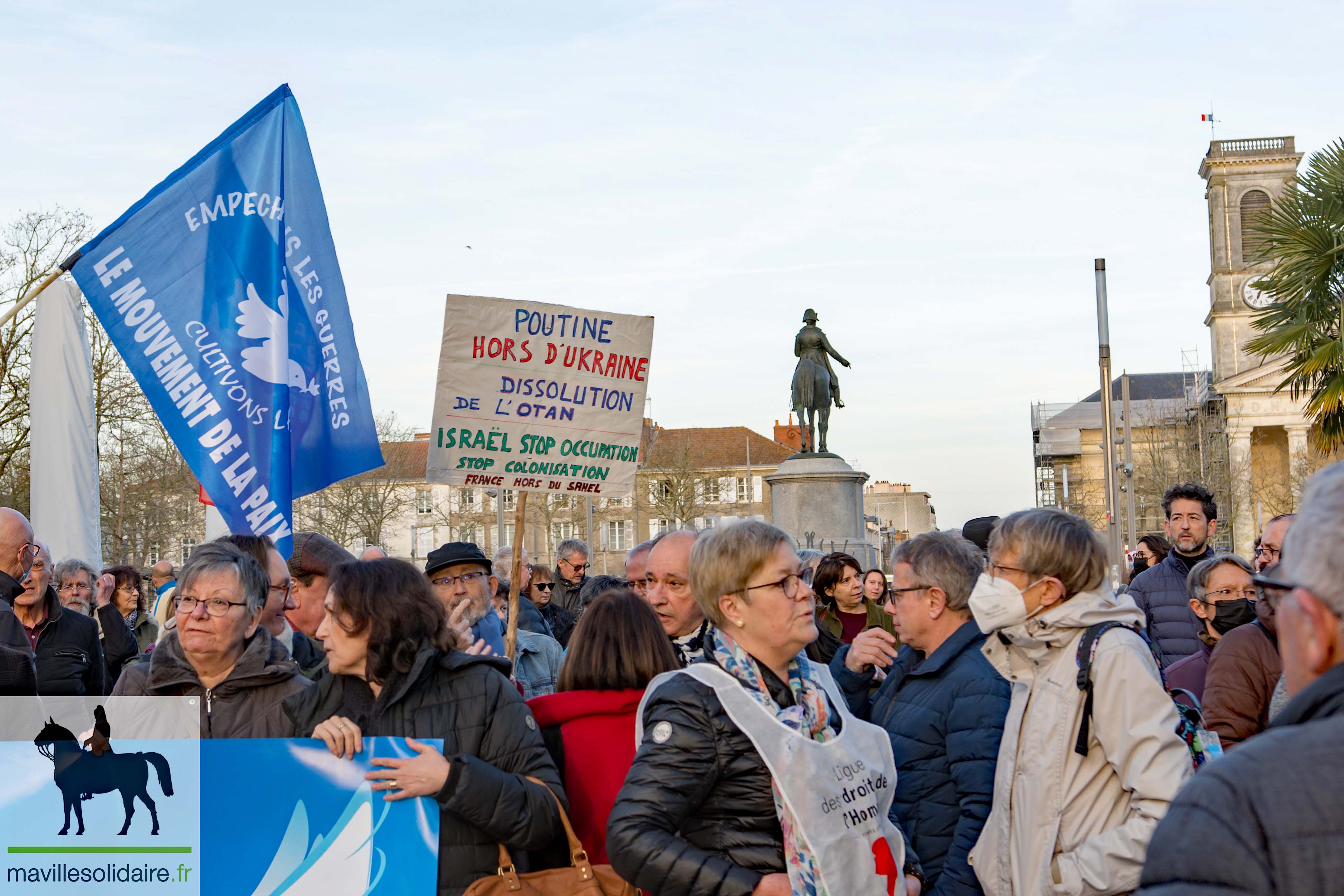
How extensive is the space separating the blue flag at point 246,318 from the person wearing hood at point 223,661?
1.66 meters

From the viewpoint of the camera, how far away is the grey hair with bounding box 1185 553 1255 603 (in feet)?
19.2

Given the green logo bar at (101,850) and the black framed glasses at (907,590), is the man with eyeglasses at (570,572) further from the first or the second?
the green logo bar at (101,850)

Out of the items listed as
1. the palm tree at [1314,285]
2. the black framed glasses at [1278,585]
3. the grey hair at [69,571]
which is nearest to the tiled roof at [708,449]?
the palm tree at [1314,285]

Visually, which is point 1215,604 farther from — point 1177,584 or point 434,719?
point 434,719

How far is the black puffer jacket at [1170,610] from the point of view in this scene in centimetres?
753

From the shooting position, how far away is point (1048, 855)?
3172mm

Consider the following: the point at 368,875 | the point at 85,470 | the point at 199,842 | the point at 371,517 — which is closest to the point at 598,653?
the point at 368,875

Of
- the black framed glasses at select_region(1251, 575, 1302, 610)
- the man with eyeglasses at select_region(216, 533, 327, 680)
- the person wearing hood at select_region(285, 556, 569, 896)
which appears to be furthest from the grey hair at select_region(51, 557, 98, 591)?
the black framed glasses at select_region(1251, 575, 1302, 610)

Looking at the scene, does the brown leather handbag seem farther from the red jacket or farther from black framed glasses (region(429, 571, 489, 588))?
black framed glasses (region(429, 571, 489, 588))

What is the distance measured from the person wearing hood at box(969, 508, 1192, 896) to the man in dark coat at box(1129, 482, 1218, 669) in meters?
4.43

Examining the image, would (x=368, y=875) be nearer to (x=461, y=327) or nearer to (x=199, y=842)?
(x=199, y=842)

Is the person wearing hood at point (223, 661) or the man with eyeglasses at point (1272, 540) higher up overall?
the man with eyeglasses at point (1272, 540)

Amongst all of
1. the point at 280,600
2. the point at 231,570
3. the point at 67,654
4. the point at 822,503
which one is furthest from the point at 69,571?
the point at 822,503

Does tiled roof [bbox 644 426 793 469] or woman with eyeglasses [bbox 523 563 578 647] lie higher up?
tiled roof [bbox 644 426 793 469]
